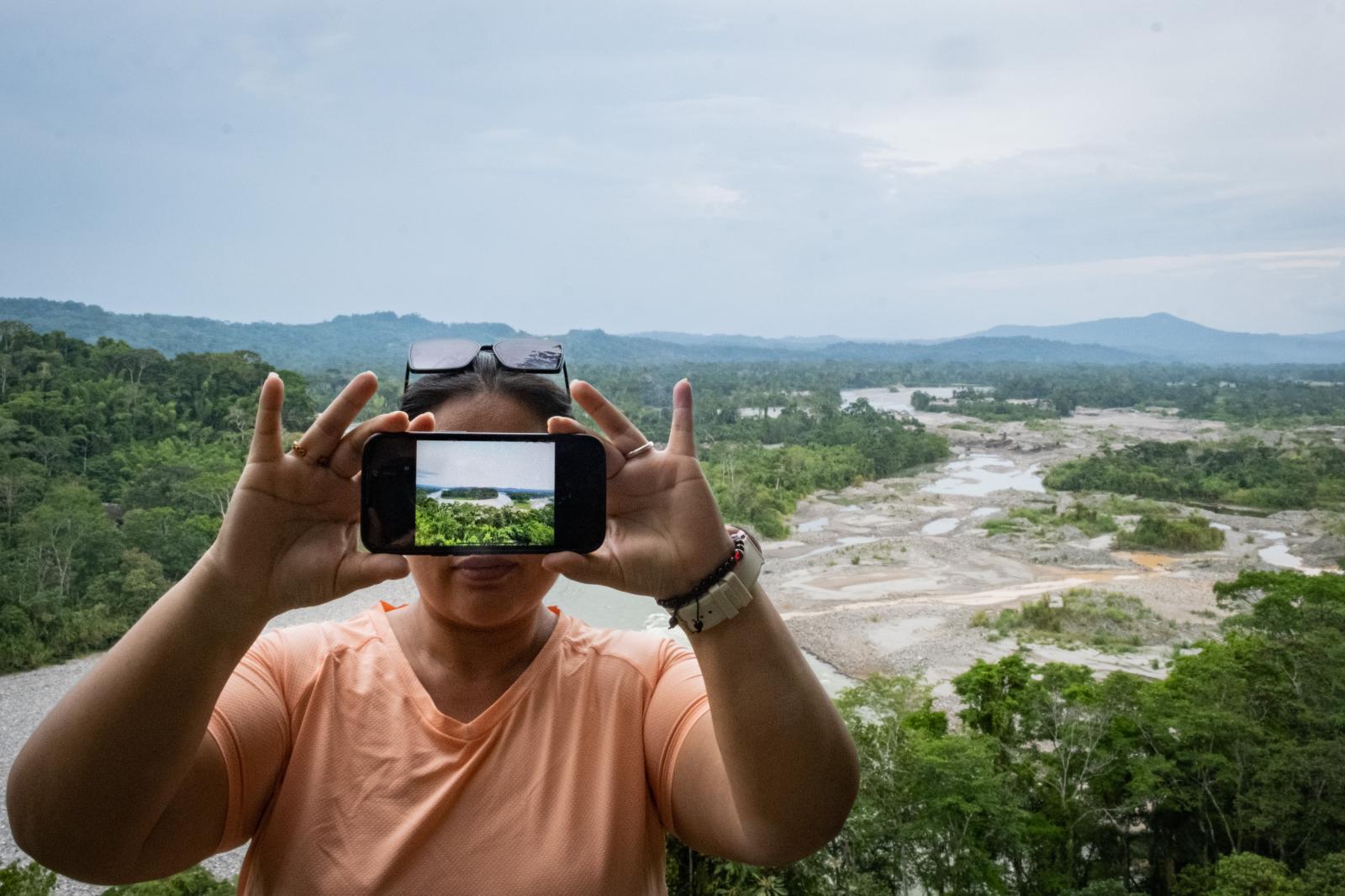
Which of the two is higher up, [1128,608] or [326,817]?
[326,817]

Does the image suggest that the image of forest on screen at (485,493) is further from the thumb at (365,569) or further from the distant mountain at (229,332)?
the distant mountain at (229,332)

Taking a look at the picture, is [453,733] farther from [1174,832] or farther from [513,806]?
[1174,832]

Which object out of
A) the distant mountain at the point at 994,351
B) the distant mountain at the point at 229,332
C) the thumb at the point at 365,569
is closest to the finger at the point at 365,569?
the thumb at the point at 365,569

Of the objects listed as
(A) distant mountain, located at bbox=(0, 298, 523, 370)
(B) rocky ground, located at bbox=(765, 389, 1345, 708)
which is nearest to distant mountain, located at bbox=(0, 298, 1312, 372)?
(A) distant mountain, located at bbox=(0, 298, 523, 370)

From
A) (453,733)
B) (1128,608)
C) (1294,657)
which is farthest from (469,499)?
(1128,608)

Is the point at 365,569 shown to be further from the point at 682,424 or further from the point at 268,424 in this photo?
the point at 682,424
